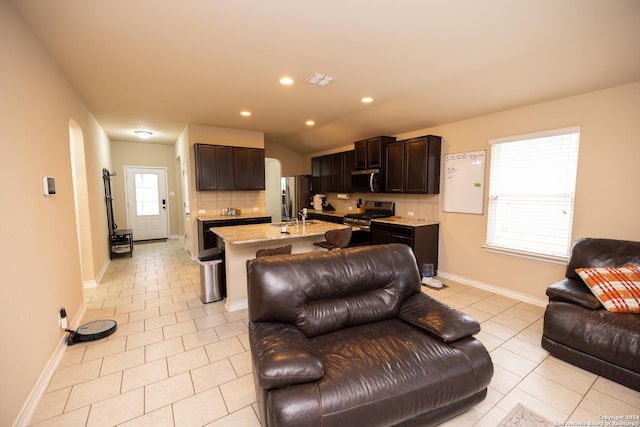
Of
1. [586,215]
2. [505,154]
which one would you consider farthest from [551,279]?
[505,154]

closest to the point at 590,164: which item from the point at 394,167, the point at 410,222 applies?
the point at 410,222

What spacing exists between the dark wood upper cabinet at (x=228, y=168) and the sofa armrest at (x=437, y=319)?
445 cm

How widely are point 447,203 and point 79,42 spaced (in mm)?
4923

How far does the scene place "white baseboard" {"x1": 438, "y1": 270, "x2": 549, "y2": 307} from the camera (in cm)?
350

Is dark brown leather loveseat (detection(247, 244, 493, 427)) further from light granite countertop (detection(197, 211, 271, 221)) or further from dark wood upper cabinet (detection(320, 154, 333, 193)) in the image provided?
dark wood upper cabinet (detection(320, 154, 333, 193))

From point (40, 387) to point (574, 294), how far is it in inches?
173

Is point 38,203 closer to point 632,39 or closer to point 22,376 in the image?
point 22,376

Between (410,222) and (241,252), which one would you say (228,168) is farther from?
(410,222)

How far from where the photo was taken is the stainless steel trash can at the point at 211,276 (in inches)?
139

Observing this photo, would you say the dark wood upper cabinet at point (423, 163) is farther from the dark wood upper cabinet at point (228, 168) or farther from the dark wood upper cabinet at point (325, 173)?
the dark wood upper cabinet at point (228, 168)

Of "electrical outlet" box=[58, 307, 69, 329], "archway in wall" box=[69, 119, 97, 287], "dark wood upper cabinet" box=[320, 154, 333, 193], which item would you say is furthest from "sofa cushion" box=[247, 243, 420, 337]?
"dark wood upper cabinet" box=[320, 154, 333, 193]

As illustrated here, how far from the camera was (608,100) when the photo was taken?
2895 mm

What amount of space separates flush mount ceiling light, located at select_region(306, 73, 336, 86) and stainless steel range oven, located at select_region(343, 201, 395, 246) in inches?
102

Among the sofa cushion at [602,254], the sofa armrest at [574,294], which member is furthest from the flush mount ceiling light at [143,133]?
the sofa cushion at [602,254]
